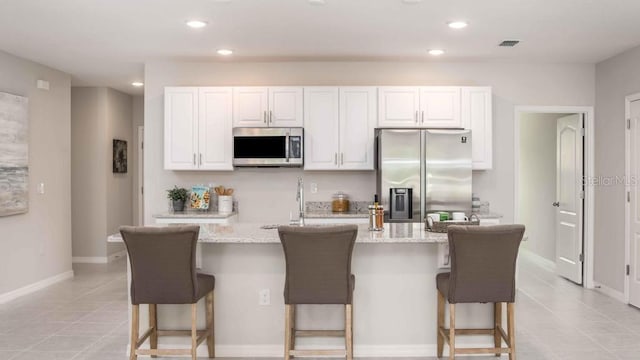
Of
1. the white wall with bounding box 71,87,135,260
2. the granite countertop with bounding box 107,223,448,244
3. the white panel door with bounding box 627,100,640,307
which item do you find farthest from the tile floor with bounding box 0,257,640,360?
the white wall with bounding box 71,87,135,260

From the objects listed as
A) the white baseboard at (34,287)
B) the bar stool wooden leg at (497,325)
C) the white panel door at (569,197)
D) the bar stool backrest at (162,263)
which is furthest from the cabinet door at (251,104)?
the white panel door at (569,197)

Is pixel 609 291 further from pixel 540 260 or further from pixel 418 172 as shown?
pixel 418 172

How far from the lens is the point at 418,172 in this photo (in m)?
5.11

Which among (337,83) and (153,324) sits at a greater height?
(337,83)

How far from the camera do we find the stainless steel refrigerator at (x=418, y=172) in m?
5.11

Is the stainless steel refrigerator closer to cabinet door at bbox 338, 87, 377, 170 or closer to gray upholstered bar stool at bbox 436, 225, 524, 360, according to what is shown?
cabinet door at bbox 338, 87, 377, 170

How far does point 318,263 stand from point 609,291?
393 cm

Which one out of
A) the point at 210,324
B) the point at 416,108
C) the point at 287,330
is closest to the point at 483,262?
the point at 287,330

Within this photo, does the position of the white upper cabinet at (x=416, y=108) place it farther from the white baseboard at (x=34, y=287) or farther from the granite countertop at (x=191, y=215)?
the white baseboard at (x=34, y=287)

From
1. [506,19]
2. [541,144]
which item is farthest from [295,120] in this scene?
[541,144]

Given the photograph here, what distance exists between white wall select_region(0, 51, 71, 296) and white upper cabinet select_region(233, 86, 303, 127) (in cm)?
230

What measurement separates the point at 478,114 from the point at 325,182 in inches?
70.0

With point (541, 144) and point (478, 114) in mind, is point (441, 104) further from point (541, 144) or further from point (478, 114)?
point (541, 144)

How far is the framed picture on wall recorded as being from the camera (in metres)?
7.46
